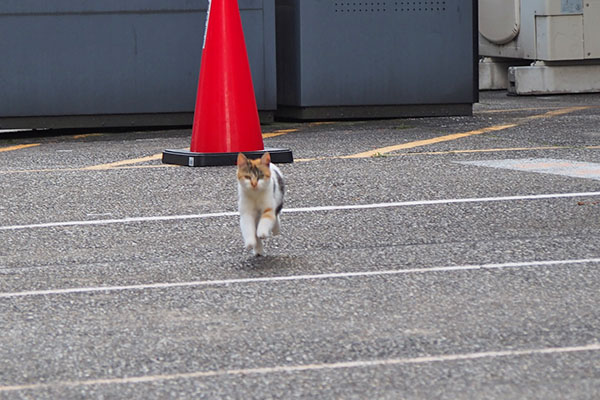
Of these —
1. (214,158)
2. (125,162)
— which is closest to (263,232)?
(214,158)

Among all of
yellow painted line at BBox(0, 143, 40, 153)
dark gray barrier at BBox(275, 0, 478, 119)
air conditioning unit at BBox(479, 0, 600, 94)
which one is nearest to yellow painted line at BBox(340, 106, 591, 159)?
dark gray barrier at BBox(275, 0, 478, 119)

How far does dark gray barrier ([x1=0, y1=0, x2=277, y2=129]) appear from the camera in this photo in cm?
1189

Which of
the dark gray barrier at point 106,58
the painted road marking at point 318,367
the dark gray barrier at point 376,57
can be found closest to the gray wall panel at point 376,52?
the dark gray barrier at point 376,57

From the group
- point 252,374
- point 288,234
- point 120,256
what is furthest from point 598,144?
point 252,374

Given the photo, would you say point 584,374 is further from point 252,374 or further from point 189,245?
point 189,245

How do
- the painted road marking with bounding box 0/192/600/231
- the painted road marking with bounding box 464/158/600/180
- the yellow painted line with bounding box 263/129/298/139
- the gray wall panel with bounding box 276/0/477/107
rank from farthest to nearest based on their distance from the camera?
1. the gray wall panel with bounding box 276/0/477/107
2. the yellow painted line with bounding box 263/129/298/139
3. the painted road marking with bounding box 464/158/600/180
4. the painted road marking with bounding box 0/192/600/231

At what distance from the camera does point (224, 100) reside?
9.11 metres

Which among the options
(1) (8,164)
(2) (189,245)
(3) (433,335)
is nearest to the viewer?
(3) (433,335)

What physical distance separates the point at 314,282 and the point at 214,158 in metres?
4.01

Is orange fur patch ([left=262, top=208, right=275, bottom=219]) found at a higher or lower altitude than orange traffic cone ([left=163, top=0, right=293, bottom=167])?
lower

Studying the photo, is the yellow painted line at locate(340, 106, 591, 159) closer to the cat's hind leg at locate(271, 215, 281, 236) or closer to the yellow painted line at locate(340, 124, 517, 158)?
the yellow painted line at locate(340, 124, 517, 158)

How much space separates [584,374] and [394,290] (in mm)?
1308

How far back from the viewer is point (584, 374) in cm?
380

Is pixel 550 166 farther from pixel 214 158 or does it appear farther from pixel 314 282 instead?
pixel 314 282
